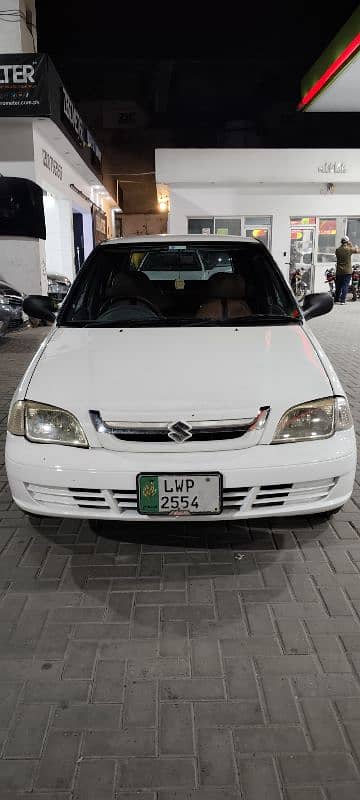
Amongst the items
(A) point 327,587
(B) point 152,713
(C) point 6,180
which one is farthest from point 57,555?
(C) point 6,180

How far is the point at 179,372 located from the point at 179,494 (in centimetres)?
61

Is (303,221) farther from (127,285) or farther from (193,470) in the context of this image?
(193,470)

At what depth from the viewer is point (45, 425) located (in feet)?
8.10

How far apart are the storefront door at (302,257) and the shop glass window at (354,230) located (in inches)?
47.2

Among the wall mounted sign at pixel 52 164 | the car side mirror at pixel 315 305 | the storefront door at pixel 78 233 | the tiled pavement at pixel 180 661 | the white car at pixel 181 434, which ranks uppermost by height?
the wall mounted sign at pixel 52 164

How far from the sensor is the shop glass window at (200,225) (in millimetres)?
18641

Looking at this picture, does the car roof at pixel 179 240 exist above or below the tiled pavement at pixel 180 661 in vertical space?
above

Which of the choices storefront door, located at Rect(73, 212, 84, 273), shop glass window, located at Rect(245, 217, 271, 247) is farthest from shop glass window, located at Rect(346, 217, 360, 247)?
storefront door, located at Rect(73, 212, 84, 273)

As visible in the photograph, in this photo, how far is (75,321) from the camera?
11.2 ft

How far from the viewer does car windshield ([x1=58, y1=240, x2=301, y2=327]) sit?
3410mm

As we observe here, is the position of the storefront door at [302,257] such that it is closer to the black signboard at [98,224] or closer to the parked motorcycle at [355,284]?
the parked motorcycle at [355,284]

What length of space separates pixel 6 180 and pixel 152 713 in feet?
36.3

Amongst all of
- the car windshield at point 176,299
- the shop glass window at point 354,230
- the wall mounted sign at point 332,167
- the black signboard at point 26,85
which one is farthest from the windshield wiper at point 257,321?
the shop glass window at point 354,230

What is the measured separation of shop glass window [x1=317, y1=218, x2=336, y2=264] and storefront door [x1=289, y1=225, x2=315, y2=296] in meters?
0.27
